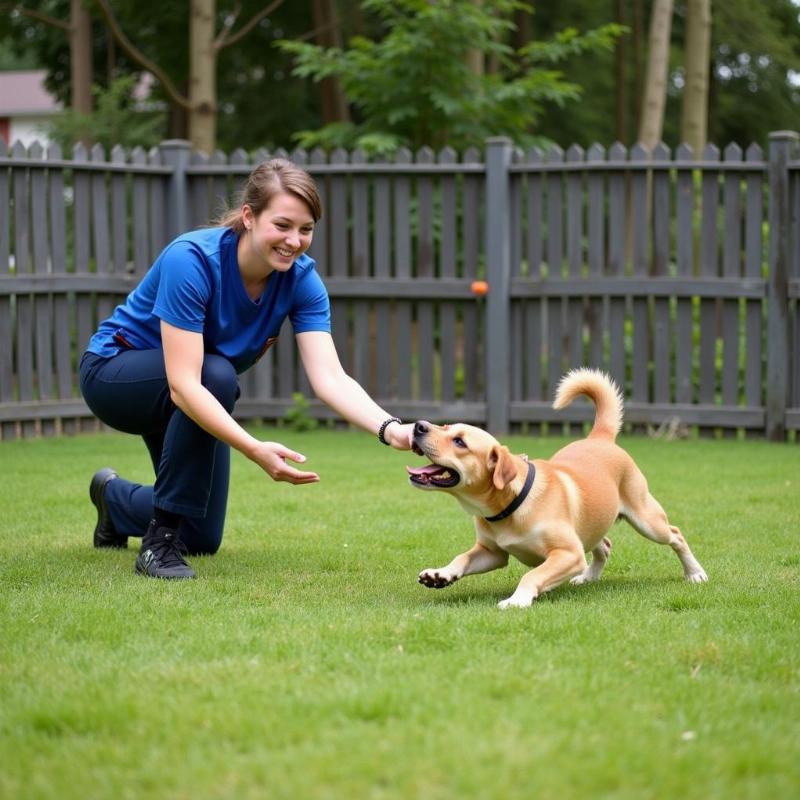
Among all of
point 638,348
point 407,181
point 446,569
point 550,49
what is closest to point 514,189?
point 407,181

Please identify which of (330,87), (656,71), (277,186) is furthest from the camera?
(330,87)

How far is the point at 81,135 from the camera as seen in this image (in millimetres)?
17203

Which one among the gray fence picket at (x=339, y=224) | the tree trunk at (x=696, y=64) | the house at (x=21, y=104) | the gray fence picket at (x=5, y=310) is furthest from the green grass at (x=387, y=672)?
the house at (x=21, y=104)

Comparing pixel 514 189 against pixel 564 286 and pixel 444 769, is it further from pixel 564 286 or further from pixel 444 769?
pixel 444 769

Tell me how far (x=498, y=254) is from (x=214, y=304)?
526cm

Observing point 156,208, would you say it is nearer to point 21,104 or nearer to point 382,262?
point 382,262

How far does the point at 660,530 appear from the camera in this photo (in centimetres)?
513

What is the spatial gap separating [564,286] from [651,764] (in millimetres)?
7438

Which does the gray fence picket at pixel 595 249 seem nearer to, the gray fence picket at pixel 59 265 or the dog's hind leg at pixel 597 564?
the gray fence picket at pixel 59 265

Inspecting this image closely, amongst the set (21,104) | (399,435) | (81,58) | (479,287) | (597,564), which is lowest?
(597,564)

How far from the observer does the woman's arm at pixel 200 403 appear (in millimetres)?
4496

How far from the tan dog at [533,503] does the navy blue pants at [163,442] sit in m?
0.98

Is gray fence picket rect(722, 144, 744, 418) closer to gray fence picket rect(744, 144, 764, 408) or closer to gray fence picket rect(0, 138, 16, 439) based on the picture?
gray fence picket rect(744, 144, 764, 408)

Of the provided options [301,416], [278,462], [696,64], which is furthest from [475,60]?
[278,462]
